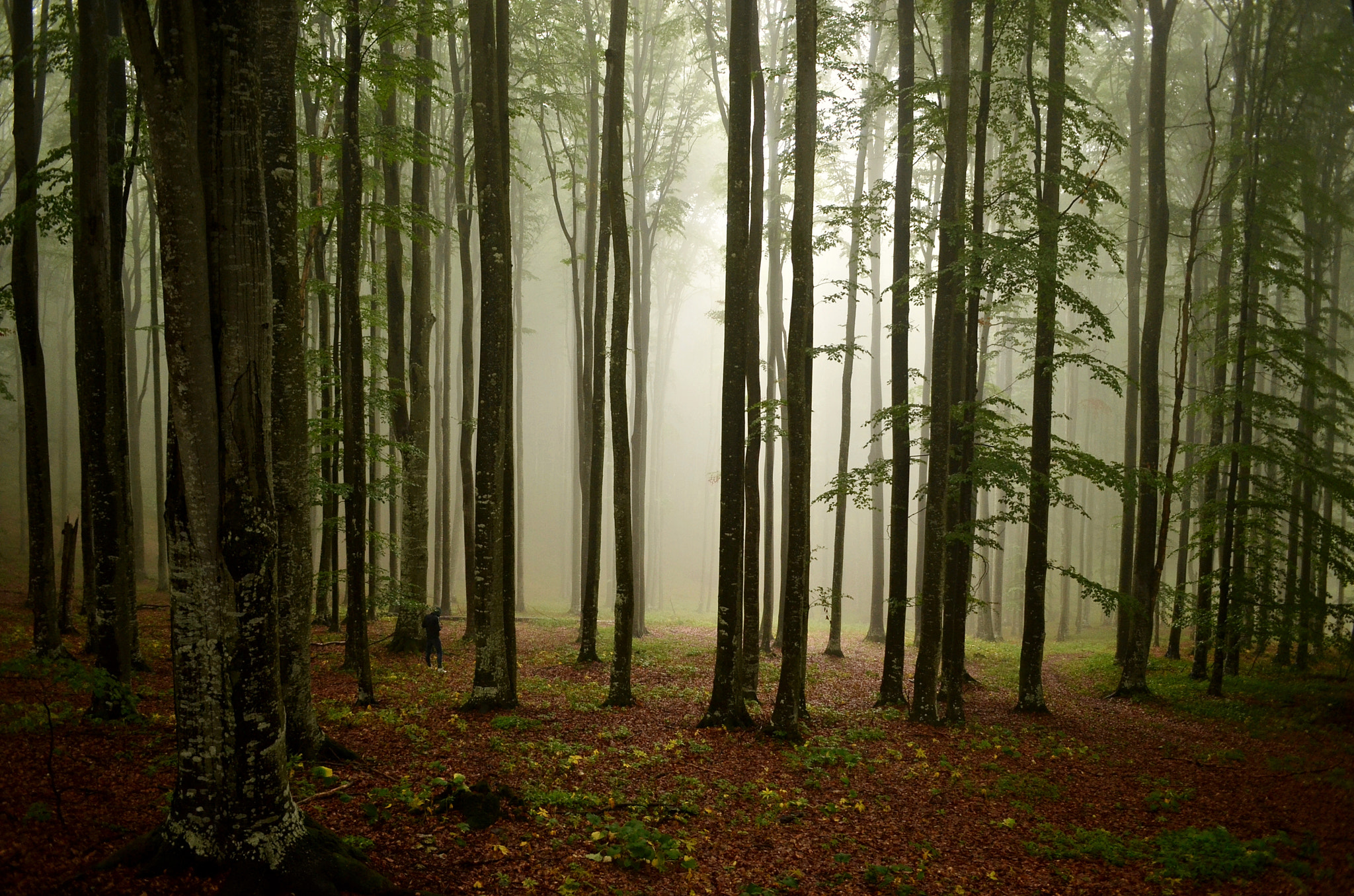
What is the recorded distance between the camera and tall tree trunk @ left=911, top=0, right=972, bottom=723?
10594mm

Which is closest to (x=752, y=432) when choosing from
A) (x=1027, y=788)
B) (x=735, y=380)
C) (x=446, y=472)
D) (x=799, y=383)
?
(x=735, y=380)

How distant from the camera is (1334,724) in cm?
1020

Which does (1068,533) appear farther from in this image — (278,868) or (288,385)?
(278,868)

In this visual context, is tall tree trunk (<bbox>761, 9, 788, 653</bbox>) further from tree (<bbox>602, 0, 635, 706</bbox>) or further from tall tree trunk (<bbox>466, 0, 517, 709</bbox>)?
tall tree trunk (<bbox>466, 0, 517, 709</bbox>)

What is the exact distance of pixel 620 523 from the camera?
1106 cm

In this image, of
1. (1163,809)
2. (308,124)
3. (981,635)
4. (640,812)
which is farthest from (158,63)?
(981,635)

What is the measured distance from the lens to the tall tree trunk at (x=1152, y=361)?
44.1 feet

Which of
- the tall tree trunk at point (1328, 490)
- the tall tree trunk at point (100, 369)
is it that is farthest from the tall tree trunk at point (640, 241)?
the tall tree trunk at point (1328, 490)

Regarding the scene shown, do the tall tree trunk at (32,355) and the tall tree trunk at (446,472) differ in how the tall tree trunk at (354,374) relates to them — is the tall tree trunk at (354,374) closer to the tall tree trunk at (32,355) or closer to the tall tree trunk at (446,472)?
the tall tree trunk at (32,355)

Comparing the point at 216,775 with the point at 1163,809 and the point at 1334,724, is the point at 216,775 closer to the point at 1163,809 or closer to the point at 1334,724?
the point at 1163,809

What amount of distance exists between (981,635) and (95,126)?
27.0 metres

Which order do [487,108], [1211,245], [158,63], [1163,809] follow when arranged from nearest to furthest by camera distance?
[158,63], [1163,809], [487,108], [1211,245]

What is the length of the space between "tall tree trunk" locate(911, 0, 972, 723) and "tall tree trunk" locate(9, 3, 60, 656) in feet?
38.9

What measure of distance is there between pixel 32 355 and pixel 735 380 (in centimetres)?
938
